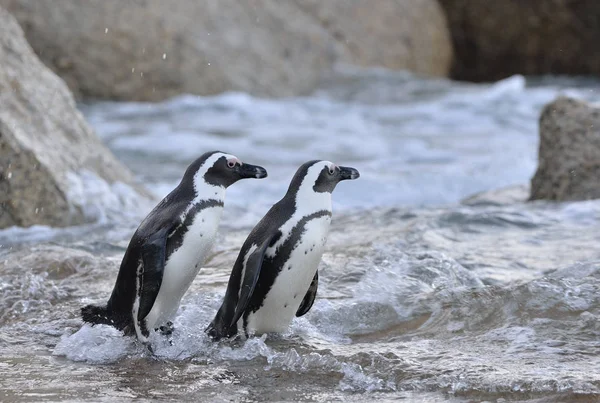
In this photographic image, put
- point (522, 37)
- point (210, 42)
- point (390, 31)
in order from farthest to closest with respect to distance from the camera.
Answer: point (522, 37)
point (390, 31)
point (210, 42)

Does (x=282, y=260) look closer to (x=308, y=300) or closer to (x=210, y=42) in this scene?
(x=308, y=300)

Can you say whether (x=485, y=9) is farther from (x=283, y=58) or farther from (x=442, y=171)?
(x=442, y=171)

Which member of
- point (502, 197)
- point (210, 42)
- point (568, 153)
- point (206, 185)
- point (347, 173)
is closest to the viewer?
point (206, 185)

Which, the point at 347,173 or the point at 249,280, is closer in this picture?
the point at 249,280

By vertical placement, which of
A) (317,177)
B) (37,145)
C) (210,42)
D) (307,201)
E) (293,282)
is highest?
(210,42)

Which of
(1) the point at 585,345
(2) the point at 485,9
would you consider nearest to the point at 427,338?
(1) the point at 585,345

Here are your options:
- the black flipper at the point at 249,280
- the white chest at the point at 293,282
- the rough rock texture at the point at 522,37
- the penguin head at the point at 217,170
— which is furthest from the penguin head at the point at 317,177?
the rough rock texture at the point at 522,37

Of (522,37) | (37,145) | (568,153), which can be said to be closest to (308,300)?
(37,145)

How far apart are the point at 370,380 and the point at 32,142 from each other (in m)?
3.95

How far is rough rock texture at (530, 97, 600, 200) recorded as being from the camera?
7.69 metres

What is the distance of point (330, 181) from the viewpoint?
14.9 ft

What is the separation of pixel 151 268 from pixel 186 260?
20cm

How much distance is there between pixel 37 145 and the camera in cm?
704

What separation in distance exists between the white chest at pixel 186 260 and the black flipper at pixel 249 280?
21 cm
